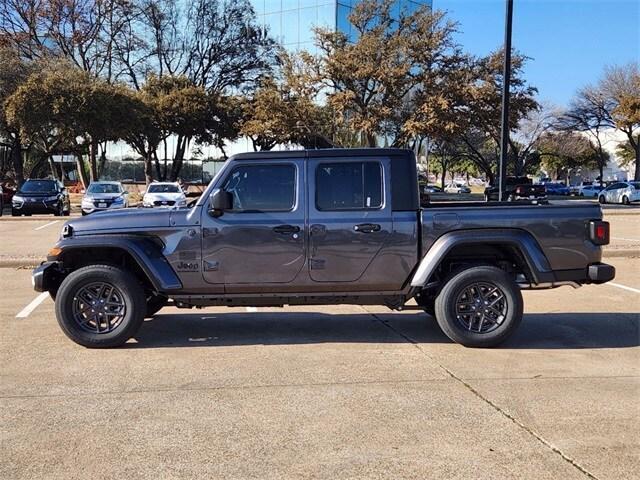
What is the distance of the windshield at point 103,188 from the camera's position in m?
26.5

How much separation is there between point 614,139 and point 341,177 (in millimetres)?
78393

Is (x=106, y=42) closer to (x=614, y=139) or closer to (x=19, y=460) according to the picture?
(x=19, y=460)

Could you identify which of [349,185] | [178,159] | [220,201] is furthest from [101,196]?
[178,159]

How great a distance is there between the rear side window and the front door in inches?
8.9

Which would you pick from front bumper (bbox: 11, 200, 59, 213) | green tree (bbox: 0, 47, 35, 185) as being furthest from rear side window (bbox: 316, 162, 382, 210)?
green tree (bbox: 0, 47, 35, 185)

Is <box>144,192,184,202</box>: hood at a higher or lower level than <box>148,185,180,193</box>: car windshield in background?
lower

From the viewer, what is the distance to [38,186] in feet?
83.3

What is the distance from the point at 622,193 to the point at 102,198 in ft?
100.0

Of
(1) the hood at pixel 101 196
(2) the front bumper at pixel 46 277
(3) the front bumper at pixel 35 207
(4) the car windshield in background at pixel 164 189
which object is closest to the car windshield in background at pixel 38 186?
(3) the front bumper at pixel 35 207

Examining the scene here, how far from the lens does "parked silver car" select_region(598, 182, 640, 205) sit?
38.0 m

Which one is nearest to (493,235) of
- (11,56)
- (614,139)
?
(11,56)

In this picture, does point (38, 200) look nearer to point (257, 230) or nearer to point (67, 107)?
point (67, 107)

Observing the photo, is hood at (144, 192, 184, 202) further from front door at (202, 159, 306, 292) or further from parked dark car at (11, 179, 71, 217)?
front door at (202, 159, 306, 292)

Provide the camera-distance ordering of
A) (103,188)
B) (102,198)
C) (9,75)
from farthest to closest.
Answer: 1. (9,75)
2. (103,188)
3. (102,198)
